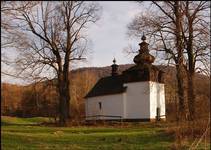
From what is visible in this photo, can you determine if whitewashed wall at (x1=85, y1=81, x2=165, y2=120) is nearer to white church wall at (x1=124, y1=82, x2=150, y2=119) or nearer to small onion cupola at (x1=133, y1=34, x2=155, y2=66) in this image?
white church wall at (x1=124, y1=82, x2=150, y2=119)

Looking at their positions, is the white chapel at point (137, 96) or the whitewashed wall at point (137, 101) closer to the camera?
the white chapel at point (137, 96)

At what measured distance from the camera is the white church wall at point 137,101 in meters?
50.0

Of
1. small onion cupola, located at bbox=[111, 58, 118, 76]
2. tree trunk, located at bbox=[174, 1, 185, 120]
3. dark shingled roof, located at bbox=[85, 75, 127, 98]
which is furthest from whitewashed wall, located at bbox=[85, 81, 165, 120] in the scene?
tree trunk, located at bbox=[174, 1, 185, 120]

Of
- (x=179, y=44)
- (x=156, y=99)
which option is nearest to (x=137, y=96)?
(x=156, y=99)

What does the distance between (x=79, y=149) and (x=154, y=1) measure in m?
22.1

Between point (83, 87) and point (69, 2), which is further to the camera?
point (83, 87)

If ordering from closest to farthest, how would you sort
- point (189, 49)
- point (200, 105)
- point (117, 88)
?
point (200, 105), point (189, 49), point (117, 88)

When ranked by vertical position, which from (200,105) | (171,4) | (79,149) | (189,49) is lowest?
(79,149)

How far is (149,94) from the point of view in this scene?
5022 cm

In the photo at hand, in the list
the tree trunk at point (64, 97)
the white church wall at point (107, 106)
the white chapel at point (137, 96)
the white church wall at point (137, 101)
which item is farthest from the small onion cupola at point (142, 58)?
the tree trunk at point (64, 97)

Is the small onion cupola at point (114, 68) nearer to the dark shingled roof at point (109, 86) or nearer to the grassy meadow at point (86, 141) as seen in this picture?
the dark shingled roof at point (109, 86)

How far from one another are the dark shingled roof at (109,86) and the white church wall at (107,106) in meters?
0.53

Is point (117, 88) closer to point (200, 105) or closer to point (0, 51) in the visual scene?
point (200, 105)

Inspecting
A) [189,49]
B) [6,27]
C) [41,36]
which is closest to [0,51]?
[6,27]
